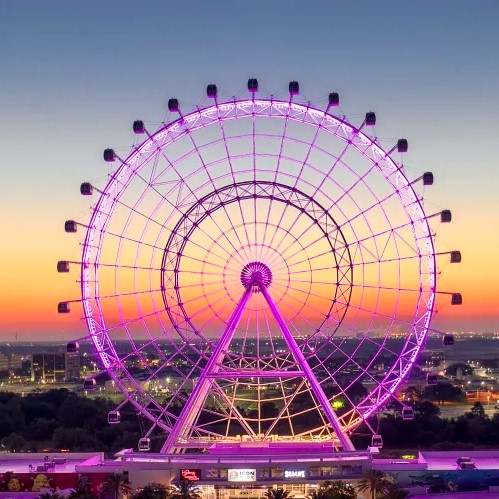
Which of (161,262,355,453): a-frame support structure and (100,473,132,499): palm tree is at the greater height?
(161,262,355,453): a-frame support structure

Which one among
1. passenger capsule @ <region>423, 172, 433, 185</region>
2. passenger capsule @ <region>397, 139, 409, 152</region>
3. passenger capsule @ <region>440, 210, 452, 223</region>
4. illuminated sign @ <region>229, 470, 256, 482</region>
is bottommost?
illuminated sign @ <region>229, 470, 256, 482</region>

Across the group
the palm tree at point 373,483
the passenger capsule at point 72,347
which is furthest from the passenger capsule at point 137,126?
the palm tree at point 373,483

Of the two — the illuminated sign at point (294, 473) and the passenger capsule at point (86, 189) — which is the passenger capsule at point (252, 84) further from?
the illuminated sign at point (294, 473)

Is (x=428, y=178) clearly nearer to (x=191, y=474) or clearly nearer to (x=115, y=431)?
(x=191, y=474)

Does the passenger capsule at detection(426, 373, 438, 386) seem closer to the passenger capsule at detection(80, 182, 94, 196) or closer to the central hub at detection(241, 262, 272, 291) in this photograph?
the central hub at detection(241, 262, 272, 291)

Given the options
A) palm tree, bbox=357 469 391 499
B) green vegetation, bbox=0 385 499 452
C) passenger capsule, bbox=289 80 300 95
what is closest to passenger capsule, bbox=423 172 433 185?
passenger capsule, bbox=289 80 300 95
